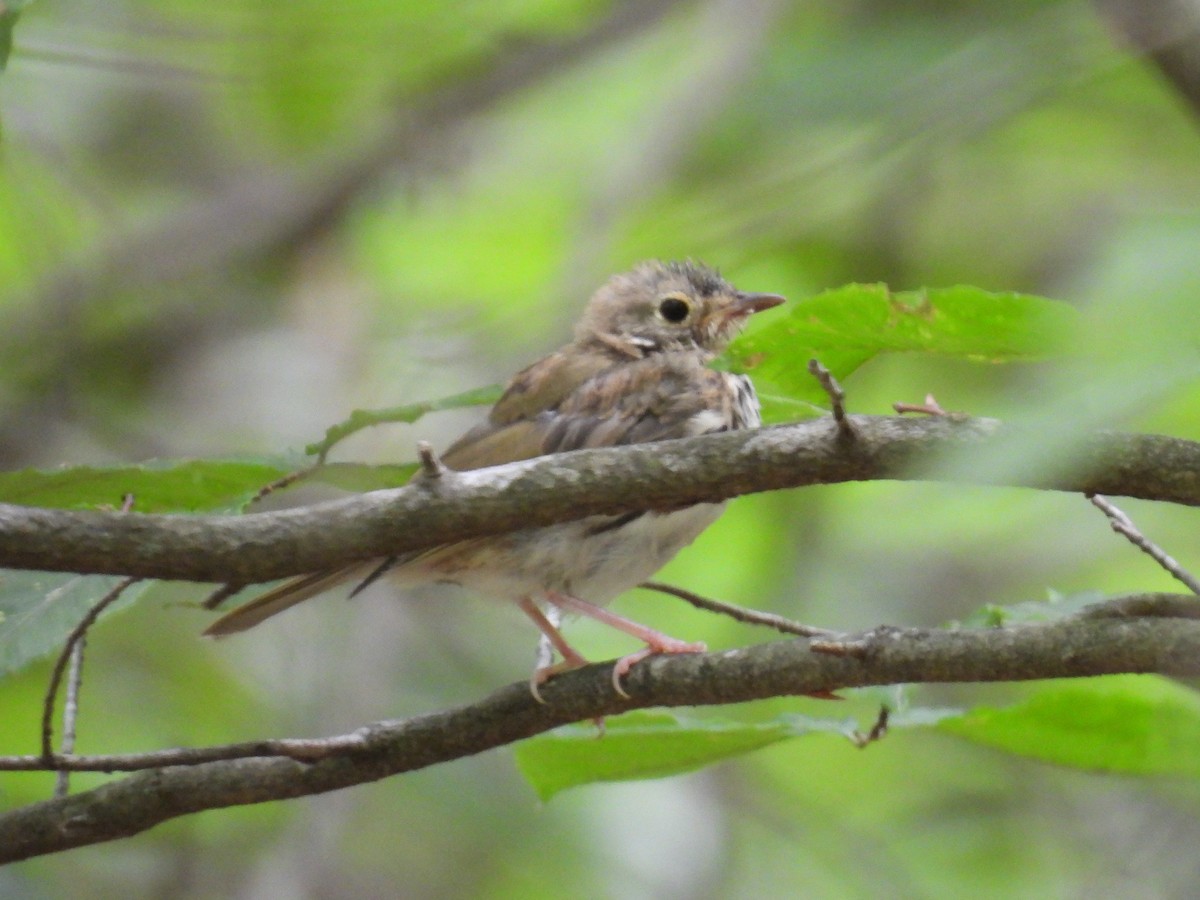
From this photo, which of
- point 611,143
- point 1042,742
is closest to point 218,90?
point 611,143

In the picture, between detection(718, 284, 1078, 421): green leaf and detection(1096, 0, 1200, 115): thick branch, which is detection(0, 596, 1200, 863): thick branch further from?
detection(1096, 0, 1200, 115): thick branch

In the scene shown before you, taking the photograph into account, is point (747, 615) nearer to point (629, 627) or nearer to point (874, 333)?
point (629, 627)

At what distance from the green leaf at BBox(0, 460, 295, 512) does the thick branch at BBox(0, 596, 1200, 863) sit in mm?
461

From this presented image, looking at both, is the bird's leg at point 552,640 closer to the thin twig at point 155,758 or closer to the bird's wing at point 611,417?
the bird's wing at point 611,417

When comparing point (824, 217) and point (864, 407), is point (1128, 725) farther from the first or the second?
point (824, 217)

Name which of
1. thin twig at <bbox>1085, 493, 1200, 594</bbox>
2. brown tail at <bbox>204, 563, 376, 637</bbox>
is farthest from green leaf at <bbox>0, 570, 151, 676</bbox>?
thin twig at <bbox>1085, 493, 1200, 594</bbox>

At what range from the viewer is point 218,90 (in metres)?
7.25

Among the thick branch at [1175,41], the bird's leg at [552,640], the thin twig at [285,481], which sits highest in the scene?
the thick branch at [1175,41]

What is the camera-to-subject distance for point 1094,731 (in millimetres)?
2826

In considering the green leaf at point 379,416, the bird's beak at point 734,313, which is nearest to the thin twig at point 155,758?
the green leaf at point 379,416

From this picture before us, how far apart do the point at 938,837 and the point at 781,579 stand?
1.23m

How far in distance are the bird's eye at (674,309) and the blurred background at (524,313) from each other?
0.85 meters

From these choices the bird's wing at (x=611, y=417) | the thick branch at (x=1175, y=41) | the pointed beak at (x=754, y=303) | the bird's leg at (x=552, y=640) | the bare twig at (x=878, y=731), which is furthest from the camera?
the pointed beak at (x=754, y=303)

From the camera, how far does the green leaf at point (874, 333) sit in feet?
6.03
